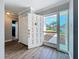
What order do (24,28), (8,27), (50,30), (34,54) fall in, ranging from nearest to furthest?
1. (34,54)
2. (50,30)
3. (24,28)
4. (8,27)

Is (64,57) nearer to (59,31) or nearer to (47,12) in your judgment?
(59,31)

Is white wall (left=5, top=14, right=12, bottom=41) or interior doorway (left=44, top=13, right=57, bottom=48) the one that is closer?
interior doorway (left=44, top=13, right=57, bottom=48)

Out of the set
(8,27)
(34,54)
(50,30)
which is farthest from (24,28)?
(8,27)

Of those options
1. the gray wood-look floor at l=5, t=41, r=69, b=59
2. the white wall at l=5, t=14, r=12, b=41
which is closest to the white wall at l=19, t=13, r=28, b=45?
the gray wood-look floor at l=5, t=41, r=69, b=59

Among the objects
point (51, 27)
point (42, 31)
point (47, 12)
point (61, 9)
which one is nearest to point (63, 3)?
point (61, 9)

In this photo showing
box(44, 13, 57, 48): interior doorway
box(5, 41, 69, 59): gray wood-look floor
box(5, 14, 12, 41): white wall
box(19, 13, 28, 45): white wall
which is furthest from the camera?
box(5, 14, 12, 41): white wall

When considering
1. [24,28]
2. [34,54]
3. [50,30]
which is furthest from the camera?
[24,28]

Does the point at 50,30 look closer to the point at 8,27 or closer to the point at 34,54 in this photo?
the point at 34,54

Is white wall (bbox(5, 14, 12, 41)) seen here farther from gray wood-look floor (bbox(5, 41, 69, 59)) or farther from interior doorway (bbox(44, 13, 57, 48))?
interior doorway (bbox(44, 13, 57, 48))

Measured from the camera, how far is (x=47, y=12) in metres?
5.04

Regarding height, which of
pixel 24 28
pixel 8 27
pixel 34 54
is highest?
pixel 8 27

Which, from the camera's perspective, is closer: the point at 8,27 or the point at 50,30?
the point at 50,30

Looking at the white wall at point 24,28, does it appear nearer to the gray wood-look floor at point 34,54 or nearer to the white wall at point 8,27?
the gray wood-look floor at point 34,54

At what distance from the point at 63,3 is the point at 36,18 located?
6.13 ft
